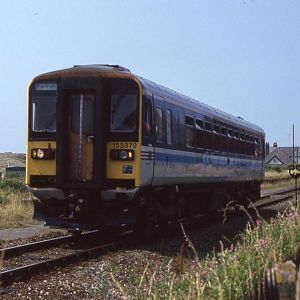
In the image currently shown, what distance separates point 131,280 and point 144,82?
472 cm

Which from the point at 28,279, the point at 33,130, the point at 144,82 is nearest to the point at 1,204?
the point at 33,130

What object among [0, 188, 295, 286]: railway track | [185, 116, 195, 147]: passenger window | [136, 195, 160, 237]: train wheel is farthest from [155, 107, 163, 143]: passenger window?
[0, 188, 295, 286]: railway track

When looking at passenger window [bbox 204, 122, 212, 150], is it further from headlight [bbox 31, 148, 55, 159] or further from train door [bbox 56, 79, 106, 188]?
headlight [bbox 31, 148, 55, 159]

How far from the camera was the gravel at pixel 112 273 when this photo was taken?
7.39 m

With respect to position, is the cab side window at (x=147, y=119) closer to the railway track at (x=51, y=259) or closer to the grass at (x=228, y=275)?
the railway track at (x=51, y=259)

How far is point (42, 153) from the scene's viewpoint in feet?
38.8

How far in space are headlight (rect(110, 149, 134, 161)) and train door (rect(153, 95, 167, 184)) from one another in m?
0.83

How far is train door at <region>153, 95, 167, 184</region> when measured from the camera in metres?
12.1

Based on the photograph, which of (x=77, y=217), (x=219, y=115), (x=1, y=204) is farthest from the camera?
(x=1, y=204)

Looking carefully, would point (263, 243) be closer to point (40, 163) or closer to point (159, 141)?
point (159, 141)

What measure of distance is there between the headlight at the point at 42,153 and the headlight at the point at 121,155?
47.5 inches

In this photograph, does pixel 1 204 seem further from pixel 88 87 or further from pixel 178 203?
pixel 88 87

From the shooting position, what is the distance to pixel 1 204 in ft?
64.1

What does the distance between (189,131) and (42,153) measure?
3915mm
